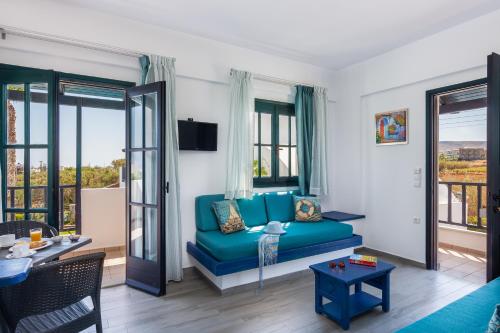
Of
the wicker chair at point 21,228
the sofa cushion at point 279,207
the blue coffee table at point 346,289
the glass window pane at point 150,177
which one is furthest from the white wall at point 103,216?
the blue coffee table at point 346,289

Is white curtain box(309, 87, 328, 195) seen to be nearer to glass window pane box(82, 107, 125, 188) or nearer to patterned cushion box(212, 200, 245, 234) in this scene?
patterned cushion box(212, 200, 245, 234)

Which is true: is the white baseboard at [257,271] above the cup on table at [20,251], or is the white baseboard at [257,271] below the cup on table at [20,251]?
below

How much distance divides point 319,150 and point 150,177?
2.63 meters

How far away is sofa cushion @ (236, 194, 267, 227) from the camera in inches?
151

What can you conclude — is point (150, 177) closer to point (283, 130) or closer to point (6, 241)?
point (6, 241)

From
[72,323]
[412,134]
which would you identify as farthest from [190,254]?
[412,134]

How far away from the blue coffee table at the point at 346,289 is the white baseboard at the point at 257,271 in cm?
77

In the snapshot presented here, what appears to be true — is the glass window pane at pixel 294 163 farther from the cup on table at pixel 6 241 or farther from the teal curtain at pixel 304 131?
the cup on table at pixel 6 241

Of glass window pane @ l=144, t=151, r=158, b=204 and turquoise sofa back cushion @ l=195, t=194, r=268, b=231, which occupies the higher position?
glass window pane @ l=144, t=151, r=158, b=204

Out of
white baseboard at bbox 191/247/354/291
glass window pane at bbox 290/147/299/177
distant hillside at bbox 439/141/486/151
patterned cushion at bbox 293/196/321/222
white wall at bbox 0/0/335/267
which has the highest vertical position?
white wall at bbox 0/0/335/267

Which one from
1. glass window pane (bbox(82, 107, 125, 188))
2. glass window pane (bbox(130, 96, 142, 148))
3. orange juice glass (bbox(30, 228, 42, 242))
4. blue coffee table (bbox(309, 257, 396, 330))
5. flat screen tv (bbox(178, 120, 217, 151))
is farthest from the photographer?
glass window pane (bbox(82, 107, 125, 188))

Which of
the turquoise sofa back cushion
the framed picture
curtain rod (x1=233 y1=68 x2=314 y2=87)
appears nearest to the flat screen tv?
the turquoise sofa back cushion

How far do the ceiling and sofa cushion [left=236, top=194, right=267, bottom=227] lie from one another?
2.14 meters

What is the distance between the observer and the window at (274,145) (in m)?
4.31
